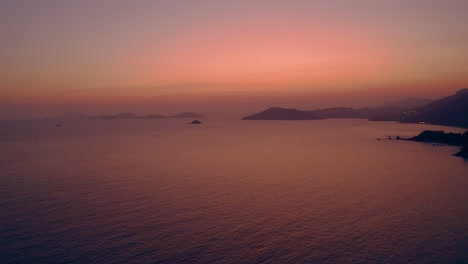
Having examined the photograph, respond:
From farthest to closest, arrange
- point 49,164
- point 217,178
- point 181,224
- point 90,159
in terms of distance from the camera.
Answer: point 90,159
point 49,164
point 217,178
point 181,224

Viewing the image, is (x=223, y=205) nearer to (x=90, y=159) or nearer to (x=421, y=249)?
(x=421, y=249)

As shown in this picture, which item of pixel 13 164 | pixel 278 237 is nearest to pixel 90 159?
pixel 13 164

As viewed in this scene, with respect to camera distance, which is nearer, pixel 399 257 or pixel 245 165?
pixel 399 257

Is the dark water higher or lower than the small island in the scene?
lower

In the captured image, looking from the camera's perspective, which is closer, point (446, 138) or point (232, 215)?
point (232, 215)

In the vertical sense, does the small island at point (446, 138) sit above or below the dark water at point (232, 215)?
above

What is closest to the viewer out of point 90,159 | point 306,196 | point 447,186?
point 306,196

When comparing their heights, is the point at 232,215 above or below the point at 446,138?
below

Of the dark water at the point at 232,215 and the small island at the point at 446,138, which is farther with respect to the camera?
the small island at the point at 446,138

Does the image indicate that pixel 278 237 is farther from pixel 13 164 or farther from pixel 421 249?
pixel 13 164

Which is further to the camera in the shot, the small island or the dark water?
the small island

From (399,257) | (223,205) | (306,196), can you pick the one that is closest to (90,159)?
(223,205)
